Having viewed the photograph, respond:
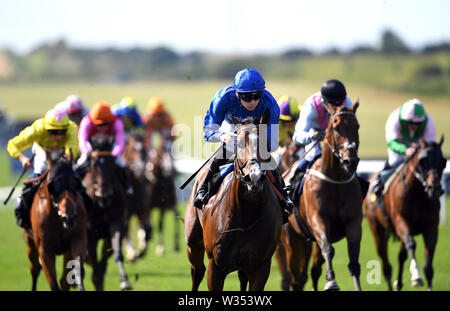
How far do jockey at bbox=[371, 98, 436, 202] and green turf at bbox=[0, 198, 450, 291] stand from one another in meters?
1.45

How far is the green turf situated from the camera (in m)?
10.2

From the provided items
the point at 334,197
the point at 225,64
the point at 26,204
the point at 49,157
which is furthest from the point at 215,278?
the point at 225,64

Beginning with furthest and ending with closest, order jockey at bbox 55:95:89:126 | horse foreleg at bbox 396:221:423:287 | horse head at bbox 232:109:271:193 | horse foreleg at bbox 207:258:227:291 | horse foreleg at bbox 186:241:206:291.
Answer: jockey at bbox 55:95:89:126 → horse foreleg at bbox 396:221:423:287 → horse foreleg at bbox 186:241:206:291 → horse foreleg at bbox 207:258:227:291 → horse head at bbox 232:109:271:193

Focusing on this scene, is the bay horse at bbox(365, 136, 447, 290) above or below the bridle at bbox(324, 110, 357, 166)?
below

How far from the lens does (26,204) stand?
8570 millimetres

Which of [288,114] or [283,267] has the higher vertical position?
[288,114]

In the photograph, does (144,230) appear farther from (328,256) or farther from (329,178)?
(328,256)

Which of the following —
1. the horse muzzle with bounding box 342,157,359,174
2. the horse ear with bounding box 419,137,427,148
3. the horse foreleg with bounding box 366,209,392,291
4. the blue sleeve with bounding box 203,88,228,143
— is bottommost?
the horse foreleg with bounding box 366,209,392,291

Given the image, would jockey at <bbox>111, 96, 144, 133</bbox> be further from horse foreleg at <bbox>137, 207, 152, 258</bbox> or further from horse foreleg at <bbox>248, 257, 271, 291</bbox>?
horse foreleg at <bbox>248, 257, 271, 291</bbox>

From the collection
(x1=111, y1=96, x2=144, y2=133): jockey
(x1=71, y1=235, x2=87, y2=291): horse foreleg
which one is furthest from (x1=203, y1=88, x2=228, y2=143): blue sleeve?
(x1=111, y1=96, x2=144, y2=133): jockey

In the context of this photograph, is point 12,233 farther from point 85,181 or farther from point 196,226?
point 196,226

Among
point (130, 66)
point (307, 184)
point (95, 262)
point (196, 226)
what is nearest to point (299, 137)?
point (307, 184)

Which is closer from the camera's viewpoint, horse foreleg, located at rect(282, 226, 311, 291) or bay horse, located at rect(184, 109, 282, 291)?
bay horse, located at rect(184, 109, 282, 291)

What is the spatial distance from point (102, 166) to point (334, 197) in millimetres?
3056
